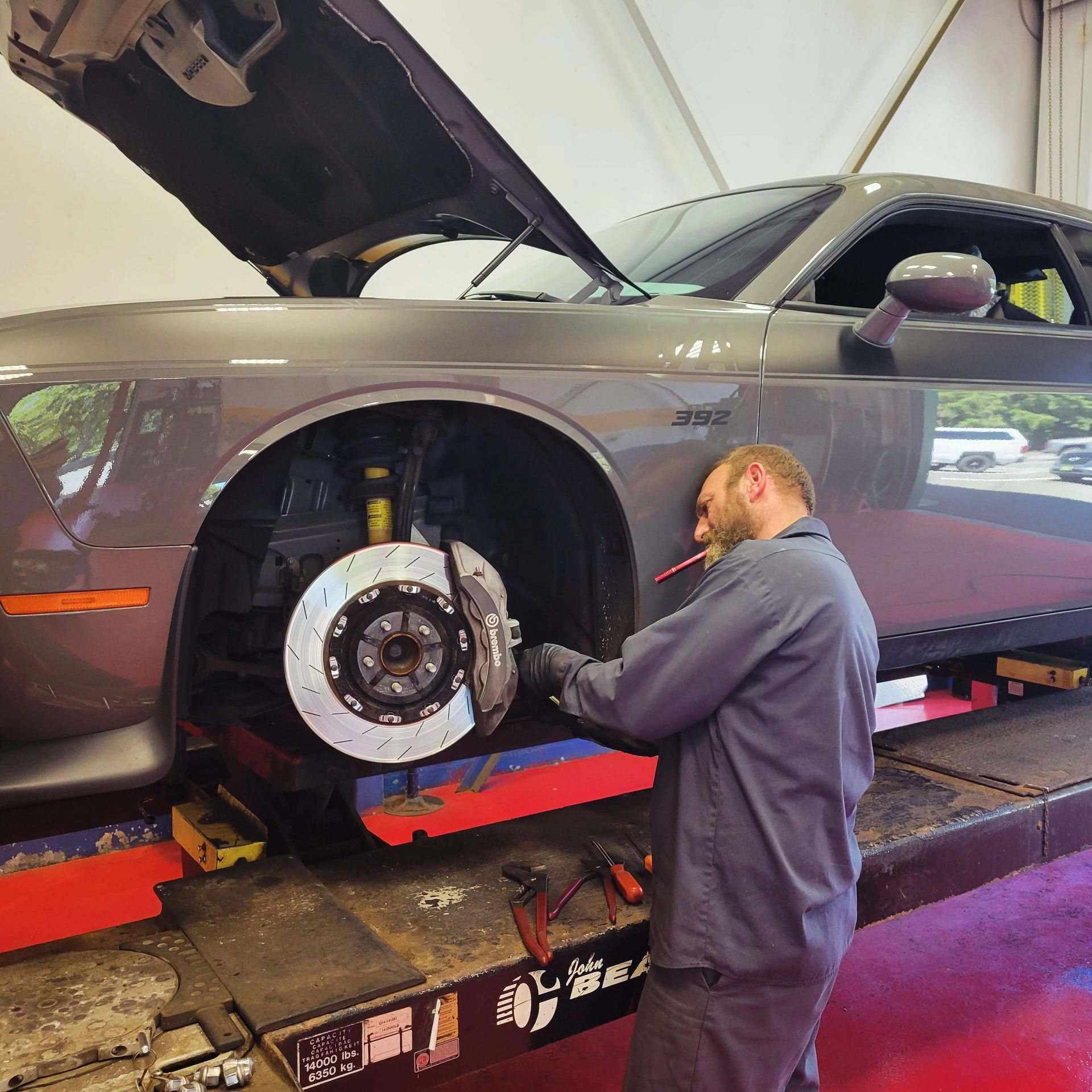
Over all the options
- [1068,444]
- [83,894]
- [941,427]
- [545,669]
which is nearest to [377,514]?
[545,669]

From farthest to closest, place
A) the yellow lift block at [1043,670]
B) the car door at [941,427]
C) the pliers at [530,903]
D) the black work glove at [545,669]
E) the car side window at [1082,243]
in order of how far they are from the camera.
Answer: the yellow lift block at [1043,670] → the car side window at [1082,243] → the car door at [941,427] → the black work glove at [545,669] → the pliers at [530,903]

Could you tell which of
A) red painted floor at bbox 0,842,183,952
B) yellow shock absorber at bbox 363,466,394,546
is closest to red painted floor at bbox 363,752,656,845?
red painted floor at bbox 0,842,183,952

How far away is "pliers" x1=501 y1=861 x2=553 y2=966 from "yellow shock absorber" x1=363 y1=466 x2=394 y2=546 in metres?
0.66

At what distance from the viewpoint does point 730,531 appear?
175cm

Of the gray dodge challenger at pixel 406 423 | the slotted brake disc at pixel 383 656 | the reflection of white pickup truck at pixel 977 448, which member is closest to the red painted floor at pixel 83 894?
the gray dodge challenger at pixel 406 423


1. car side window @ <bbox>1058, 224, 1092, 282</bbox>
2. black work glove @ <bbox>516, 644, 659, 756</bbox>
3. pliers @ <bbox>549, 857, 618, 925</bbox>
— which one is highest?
car side window @ <bbox>1058, 224, 1092, 282</bbox>

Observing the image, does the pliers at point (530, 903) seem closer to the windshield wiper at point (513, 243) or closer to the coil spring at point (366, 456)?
the coil spring at point (366, 456)

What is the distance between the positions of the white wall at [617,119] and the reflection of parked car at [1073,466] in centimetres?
265

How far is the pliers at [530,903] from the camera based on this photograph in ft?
5.07

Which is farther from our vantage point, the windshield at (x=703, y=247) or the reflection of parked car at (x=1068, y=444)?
the reflection of parked car at (x=1068, y=444)

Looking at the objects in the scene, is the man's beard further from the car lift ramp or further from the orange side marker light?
the orange side marker light

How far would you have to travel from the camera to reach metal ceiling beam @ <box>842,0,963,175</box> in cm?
586

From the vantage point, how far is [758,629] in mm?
1497

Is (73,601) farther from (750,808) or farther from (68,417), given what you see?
(750,808)
